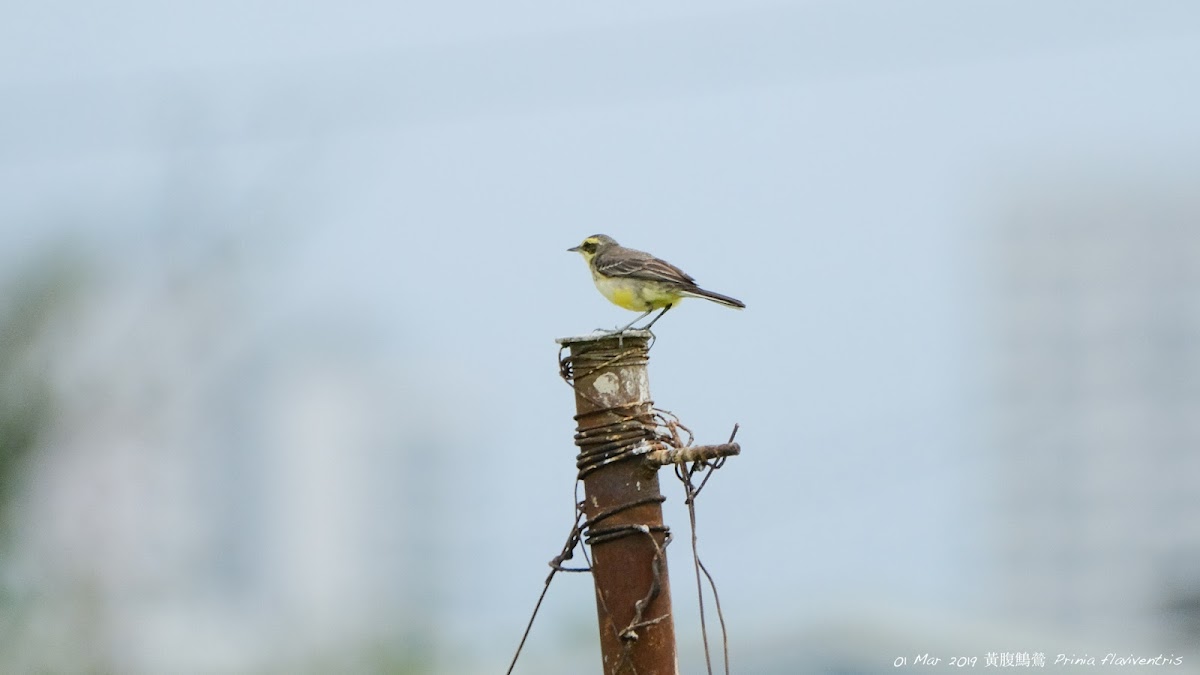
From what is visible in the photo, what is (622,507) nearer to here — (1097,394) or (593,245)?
(593,245)

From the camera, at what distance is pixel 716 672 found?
13.9 meters

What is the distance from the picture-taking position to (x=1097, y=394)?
8769cm

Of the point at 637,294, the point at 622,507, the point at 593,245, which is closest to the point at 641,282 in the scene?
the point at 637,294

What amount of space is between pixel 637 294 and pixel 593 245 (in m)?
1.60

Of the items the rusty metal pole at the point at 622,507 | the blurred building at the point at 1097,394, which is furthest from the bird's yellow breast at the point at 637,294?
→ the blurred building at the point at 1097,394

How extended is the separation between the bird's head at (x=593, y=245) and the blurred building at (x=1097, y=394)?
7694 cm

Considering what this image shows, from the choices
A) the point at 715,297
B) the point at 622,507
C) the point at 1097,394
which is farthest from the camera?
the point at 1097,394

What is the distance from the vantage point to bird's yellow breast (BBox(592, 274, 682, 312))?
9.16 m

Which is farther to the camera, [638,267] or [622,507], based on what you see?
[638,267]

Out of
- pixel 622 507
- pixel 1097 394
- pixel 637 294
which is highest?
pixel 1097 394

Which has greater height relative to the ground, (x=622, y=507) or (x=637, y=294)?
(x=637, y=294)

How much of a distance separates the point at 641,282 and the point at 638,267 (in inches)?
5.3

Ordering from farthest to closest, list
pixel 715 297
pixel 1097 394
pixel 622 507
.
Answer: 1. pixel 1097 394
2. pixel 715 297
3. pixel 622 507

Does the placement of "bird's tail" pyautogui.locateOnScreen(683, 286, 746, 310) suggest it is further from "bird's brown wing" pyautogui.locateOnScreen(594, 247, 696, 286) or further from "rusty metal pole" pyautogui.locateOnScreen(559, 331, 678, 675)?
"rusty metal pole" pyautogui.locateOnScreen(559, 331, 678, 675)
